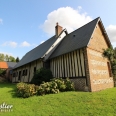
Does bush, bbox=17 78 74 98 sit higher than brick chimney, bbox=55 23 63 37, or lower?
lower

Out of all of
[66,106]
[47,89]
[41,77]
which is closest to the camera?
[66,106]

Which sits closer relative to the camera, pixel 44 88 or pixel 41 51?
pixel 44 88

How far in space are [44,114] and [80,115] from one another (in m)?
1.57

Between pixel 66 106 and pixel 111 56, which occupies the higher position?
pixel 111 56

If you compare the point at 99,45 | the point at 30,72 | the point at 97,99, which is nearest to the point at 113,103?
the point at 97,99

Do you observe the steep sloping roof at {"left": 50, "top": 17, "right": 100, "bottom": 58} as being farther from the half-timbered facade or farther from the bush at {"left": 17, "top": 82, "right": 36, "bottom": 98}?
the bush at {"left": 17, "top": 82, "right": 36, "bottom": 98}

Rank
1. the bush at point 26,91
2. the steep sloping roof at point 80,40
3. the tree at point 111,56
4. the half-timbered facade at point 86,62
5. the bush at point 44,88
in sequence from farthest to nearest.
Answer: the tree at point 111,56, the steep sloping roof at point 80,40, the half-timbered facade at point 86,62, the bush at point 44,88, the bush at point 26,91

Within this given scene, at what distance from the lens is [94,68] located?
9273mm

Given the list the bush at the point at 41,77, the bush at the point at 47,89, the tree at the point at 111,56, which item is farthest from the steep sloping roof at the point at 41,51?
the tree at the point at 111,56

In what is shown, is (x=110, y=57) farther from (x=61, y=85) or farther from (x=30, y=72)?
(x=30, y=72)

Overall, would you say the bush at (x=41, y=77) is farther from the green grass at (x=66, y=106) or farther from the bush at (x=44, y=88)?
the green grass at (x=66, y=106)
